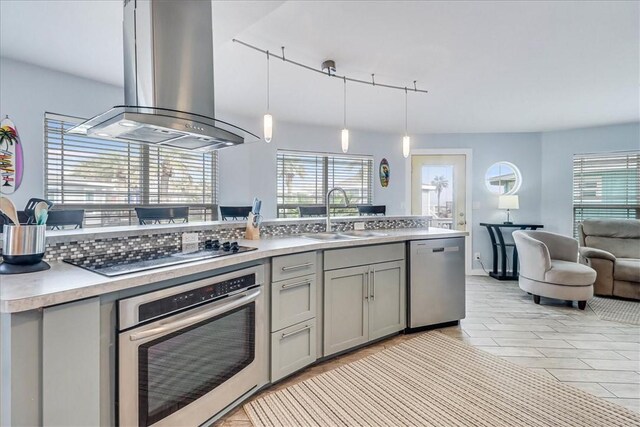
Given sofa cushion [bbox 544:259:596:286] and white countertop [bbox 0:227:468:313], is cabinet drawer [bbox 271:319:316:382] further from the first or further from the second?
sofa cushion [bbox 544:259:596:286]

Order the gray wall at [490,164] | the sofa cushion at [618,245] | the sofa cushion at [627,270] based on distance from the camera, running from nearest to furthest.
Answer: the sofa cushion at [627,270] → the sofa cushion at [618,245] → the gray wall at [490,164]

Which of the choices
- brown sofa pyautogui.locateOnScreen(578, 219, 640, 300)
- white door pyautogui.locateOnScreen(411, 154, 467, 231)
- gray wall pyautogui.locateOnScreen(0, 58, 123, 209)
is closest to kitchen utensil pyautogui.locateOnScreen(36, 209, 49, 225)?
gray wall pyautogui.locateOnScreen(0, 58, 123, 209)

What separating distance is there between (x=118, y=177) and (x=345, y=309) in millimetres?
3007

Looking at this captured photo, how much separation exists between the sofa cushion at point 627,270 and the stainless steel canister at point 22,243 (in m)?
5.44

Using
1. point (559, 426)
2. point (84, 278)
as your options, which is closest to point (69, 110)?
point (84, 278)

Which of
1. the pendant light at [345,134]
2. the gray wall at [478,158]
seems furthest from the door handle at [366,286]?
the gray wall at [478,158]

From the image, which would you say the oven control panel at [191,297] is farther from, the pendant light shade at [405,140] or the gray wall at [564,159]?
the gray wall at [564,159]

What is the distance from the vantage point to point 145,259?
5.15 feet

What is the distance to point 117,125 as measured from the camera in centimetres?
157

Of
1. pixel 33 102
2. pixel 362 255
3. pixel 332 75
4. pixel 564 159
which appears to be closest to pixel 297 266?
pixel 362 255

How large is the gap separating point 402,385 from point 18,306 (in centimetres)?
197

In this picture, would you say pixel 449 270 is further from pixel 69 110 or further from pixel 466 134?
pixel 69 110

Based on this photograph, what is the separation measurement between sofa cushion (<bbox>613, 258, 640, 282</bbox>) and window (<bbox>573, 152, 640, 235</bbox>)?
128cm

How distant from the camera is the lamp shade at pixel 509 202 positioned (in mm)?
4887
